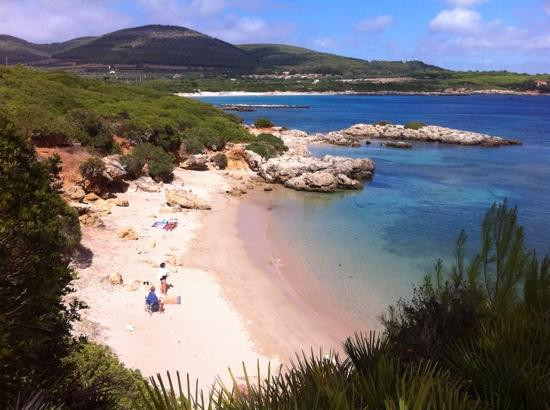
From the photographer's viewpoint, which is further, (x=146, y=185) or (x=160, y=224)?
(x=146, y=185)

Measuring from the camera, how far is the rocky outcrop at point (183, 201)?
23.9 m

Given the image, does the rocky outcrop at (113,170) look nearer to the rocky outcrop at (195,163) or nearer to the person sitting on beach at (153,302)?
the rocky outcrop at (195,163)

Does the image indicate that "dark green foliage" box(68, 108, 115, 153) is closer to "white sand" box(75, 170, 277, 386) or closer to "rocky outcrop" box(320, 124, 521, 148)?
"white sand" box(75, 170, 277, 386)

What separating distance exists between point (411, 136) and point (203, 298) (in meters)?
56.1

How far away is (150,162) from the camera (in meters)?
28.1

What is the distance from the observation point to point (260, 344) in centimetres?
1205

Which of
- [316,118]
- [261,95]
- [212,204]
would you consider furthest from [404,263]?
[261,95]

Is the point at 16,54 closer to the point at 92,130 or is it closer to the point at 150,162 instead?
the point at 92,130

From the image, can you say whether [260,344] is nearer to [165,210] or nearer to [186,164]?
[165,210]

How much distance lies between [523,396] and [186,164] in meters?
30.3

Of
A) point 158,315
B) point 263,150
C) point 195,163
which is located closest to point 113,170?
point 195,163

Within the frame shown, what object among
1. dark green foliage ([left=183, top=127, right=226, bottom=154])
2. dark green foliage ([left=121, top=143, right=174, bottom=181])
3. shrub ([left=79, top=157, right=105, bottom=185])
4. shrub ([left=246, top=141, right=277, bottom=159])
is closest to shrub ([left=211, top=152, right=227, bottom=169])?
dark green foliage ([left=183, top=127, right=226, bottom=154])

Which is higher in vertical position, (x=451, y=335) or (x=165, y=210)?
(x=451, y=335)

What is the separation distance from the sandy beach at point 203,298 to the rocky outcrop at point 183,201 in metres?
1.15
